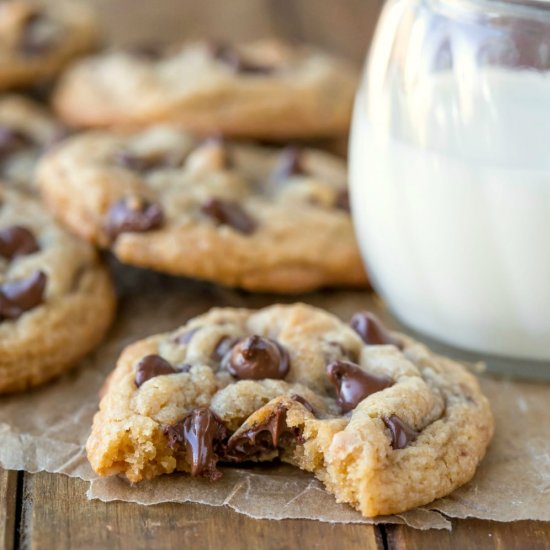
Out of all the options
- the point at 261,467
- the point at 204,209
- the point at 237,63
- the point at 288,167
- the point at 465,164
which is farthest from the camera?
the point at 237,63

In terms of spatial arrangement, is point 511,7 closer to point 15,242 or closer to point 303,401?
point 303,401

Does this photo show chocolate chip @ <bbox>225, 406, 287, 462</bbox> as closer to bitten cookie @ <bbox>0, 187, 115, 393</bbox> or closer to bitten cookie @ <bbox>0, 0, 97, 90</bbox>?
bitten cookie @ <bbox>0, 187, 115, 393</bbox>

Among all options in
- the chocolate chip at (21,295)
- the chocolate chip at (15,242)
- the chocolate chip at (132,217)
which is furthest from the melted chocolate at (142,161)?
the chocolate chip at (21,295)

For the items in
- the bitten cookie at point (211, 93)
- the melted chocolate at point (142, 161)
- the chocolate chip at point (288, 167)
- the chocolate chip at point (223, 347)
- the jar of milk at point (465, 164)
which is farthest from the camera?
the bitten cookie at point (211, 93)

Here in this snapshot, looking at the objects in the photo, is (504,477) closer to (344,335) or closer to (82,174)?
(344,335)

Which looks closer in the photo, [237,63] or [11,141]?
[11,141]

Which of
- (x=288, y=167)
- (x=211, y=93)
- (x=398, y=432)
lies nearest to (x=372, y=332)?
(x=398, y=432)

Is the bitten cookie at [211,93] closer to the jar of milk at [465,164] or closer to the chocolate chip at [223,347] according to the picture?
the jar of milk at [465,164]
